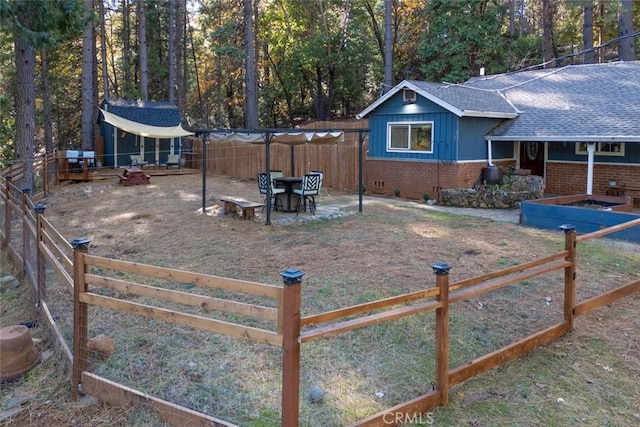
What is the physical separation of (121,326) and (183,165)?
19.8 meters

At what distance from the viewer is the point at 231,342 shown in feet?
15.2

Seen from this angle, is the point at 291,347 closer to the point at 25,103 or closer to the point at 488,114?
the point at 25,103

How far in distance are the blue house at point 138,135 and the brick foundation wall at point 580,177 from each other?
1446cm

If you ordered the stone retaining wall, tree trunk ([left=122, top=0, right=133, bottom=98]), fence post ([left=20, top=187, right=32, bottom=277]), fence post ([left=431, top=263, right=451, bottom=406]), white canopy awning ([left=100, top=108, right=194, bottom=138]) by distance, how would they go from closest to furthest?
fence post ([left=431, top=263, right=451, bottom=406]) → fence post ([left=20, top=187, right=32, bottom=277]) → the stone retaining wall → white canopy awning ([left=100, top=108, right=194, bottom=138]) → tree trunk ([left=122, top=0, right=133, bottom=98])

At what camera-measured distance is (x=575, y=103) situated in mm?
14789

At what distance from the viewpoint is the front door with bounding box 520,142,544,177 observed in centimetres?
1532

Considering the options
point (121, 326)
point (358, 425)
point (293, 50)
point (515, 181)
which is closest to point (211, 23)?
point (293, 50)

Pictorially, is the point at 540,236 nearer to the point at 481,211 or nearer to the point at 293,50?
the point at 481,211

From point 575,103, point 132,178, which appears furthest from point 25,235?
point 575,103

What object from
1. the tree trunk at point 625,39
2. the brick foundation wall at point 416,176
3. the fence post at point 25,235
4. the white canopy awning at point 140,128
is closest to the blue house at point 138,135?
the white canopy awning at point 140,128

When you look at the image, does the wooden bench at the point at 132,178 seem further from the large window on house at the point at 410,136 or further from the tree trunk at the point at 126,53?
the tree trunk at the point at 126,53

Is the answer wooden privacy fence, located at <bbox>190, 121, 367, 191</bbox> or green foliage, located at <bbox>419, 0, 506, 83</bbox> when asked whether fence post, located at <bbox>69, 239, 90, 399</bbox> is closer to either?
wooden privacy fence, located at <bbox>190, 121, 367, 191</bbox>

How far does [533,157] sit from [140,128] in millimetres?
14972

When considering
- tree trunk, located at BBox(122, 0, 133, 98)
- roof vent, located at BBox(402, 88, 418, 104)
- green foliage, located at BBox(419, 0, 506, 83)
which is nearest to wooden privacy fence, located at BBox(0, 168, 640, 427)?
roof vent, located at BBox(402, 88, 418, 104)
